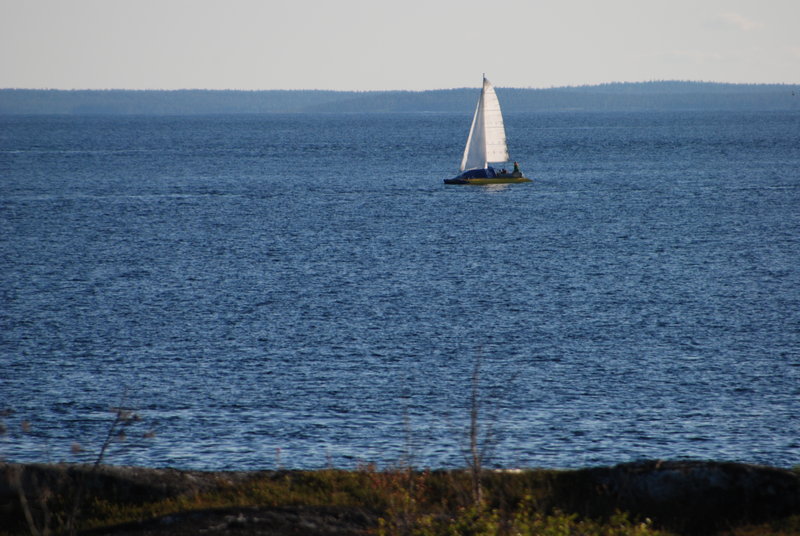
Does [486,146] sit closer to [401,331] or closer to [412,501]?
[401,331]

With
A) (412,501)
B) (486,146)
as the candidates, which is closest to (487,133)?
(486,146)

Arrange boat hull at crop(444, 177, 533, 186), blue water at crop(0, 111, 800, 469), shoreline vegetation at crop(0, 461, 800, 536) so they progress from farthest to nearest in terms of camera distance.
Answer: boat hull at crop(444, 177, 533, 186)
blue water at crop(0, 111, 800, 469)
shoreline vegetation at crop(0, 461, 800, 536)

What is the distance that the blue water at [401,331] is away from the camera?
105 ft

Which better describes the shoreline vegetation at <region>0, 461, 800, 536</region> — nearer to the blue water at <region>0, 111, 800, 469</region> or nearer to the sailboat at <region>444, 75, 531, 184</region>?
the blue water at <region>0, 111, 800, 469</region>

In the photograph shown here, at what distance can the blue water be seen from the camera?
31.9m

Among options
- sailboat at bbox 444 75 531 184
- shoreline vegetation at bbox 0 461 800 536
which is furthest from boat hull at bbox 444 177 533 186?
shoreline vegetation at bbox 0 461 800 536

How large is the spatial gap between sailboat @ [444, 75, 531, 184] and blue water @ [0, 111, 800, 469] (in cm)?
1373

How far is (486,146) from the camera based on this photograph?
383 ft

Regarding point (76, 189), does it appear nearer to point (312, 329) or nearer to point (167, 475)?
point (312, 329)

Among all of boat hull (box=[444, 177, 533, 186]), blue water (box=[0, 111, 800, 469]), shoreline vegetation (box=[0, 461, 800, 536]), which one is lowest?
blue water (box=[0, 111, 800, 469])

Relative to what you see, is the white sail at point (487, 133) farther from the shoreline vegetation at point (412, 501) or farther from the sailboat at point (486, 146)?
the shoreline vegetation at point (412, 501)

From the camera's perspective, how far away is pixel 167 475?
17.4m

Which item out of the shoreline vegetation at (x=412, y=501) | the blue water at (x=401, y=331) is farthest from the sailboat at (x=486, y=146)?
the shoreline vegetation at (x=412, y=501)

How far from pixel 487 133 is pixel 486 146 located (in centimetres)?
161
